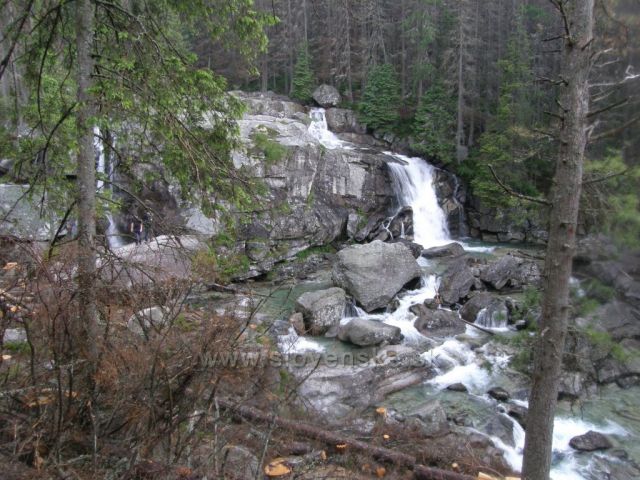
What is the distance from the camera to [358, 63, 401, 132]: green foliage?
30391mm

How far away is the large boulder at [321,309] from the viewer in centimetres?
1237

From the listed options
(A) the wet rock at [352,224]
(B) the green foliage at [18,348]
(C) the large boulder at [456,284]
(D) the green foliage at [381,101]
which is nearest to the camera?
(B) the green foliage at [18,348]

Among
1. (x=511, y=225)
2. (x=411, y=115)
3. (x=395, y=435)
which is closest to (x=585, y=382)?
(x=395, y=435)

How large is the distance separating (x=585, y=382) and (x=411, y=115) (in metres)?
24.0

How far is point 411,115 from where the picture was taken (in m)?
31.2

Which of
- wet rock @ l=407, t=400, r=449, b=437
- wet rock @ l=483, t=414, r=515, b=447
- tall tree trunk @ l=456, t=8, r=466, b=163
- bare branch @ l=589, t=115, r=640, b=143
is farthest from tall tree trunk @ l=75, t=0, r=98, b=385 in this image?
tall tree trunk @ l=456, t=8, r=466, b=163

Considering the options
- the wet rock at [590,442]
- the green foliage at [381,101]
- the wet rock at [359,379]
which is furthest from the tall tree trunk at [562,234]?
the green foliage at [381,101]

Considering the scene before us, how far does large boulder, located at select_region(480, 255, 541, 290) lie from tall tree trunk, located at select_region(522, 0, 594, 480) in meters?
12.2

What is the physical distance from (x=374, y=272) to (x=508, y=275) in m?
4.99

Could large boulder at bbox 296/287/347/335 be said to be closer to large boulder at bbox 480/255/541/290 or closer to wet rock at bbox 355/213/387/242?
large boulder at bbox 480/255/541/290

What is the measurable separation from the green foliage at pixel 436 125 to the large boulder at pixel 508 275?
36.7 ft

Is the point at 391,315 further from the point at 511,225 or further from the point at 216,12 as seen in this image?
the point at 511,225

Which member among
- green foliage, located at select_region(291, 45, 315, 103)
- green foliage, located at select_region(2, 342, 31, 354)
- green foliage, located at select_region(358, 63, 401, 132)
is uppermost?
green foliage, located at select_region(291, 45, 315, 103)

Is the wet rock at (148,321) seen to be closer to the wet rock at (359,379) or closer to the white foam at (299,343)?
the wet rock at (359,379)
